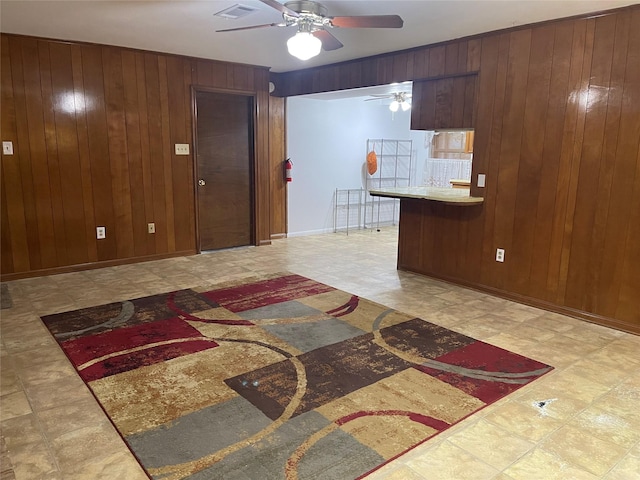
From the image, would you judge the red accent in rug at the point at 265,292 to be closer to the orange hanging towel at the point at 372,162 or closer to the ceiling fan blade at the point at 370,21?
the ceiling fan blade at the point at 370,21

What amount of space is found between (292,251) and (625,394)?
4.33 m

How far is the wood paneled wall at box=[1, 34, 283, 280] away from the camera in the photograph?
461cm

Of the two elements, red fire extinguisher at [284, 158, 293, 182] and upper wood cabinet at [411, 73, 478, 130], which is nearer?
upper wood cabinet at [411, 73, 478, 130]

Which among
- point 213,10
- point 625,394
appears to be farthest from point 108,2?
point 625,394

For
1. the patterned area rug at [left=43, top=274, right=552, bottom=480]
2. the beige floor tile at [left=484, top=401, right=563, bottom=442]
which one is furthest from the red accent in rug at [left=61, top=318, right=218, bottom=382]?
the beige floor tile at [left=484, top=401, right=563, bottom=442]

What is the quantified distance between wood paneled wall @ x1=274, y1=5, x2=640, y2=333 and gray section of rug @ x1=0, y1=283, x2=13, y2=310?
419cm

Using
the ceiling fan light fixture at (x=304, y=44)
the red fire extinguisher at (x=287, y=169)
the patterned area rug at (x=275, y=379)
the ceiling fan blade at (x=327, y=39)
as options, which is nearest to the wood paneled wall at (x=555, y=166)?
the patterned area rug at (x=275, y=379)

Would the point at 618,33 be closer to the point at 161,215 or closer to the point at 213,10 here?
the point at 213,10

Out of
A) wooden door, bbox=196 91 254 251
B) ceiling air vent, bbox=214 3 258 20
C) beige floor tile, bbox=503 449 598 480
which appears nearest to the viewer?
beige floor tile, bbox=503 449 598 480

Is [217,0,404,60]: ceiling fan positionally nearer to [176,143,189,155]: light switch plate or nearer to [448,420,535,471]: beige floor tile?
[448,420,535,471]: beige floor tile

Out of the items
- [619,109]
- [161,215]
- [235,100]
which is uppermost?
[235,100]

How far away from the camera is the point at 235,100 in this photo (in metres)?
6.15

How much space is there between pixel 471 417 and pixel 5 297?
413 centimetres

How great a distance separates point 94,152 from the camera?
504cm
